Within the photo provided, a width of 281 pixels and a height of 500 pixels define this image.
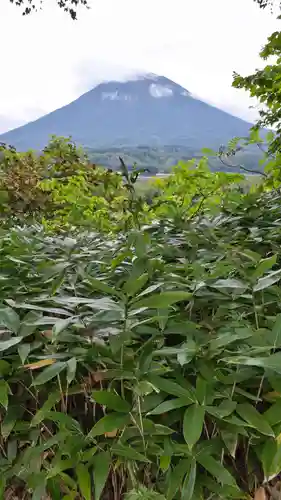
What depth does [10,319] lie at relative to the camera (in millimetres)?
827

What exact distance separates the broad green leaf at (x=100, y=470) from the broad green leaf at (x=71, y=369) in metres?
0.11

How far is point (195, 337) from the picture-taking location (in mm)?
806

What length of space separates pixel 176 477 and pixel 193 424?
9 cm

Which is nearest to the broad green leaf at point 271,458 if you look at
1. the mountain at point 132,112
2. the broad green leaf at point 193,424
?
the broad green leaf at point 193,424

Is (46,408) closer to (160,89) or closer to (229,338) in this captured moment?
(229,338)

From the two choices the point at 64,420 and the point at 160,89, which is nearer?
the point at 64,420

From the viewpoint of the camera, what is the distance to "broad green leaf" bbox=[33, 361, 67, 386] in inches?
28.4

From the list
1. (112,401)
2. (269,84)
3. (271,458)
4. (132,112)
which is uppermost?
(269,84)

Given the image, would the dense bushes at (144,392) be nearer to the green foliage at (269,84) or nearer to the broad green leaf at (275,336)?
the broad green leaf at (275,336)

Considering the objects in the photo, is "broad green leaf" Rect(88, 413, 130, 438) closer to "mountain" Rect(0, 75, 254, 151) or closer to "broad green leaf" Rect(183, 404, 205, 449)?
"broad green leaf" Rect(183, 404, 205, 449)

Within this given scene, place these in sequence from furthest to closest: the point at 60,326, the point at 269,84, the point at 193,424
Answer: the point at 269,84, the point at 60,326, the point at 193,424

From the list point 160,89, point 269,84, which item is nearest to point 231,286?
point 269,84

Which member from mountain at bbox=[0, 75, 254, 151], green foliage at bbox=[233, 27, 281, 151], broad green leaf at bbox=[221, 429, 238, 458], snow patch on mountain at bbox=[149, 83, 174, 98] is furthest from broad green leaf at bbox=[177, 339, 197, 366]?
snow patch on mountain at bbox=[149, 83, 174, 98]

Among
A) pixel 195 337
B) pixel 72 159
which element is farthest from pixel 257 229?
pixel 72 159
